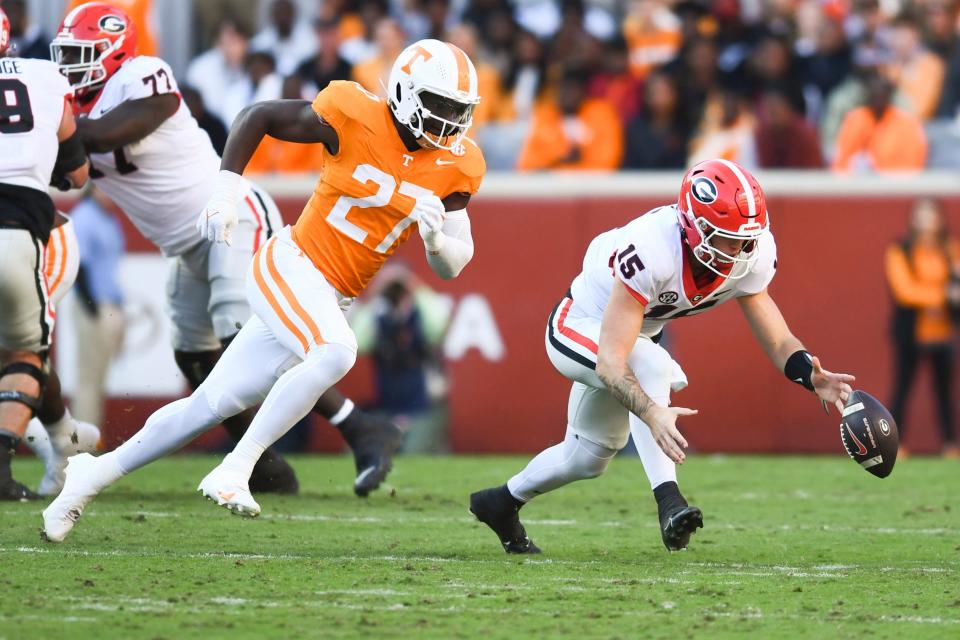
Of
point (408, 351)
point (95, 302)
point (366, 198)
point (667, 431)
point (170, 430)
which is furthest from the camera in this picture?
point (408, 351)

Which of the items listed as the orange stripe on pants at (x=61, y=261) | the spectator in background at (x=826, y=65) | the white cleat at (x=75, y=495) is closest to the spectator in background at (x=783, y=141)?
the spectator in background at (x=826, y=65)

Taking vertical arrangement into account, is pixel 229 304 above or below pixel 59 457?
above

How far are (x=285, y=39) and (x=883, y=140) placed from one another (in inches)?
188

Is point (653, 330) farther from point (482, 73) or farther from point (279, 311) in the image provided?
point (482, 73)

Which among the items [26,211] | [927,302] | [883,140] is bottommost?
[927,302]

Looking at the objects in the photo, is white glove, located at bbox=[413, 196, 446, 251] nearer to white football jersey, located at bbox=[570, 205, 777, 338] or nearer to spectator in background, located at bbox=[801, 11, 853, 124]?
white football jersey, located at bbox=[570, 205, 777, 338]

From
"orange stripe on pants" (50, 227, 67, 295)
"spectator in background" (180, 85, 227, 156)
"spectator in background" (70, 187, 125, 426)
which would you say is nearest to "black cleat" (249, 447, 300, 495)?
"orange stripe on pants" (50, 227, 67, 295)

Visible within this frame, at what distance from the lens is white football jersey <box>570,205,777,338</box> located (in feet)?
17.1

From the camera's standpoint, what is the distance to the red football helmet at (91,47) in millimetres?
6602

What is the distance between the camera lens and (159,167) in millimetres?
6805

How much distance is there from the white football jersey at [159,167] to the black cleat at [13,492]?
1224mm

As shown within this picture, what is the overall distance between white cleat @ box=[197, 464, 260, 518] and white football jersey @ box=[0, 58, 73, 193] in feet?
5.64

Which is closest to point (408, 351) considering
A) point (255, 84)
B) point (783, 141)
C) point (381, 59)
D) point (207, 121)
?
point (207, 121)

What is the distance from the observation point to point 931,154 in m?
11.1
